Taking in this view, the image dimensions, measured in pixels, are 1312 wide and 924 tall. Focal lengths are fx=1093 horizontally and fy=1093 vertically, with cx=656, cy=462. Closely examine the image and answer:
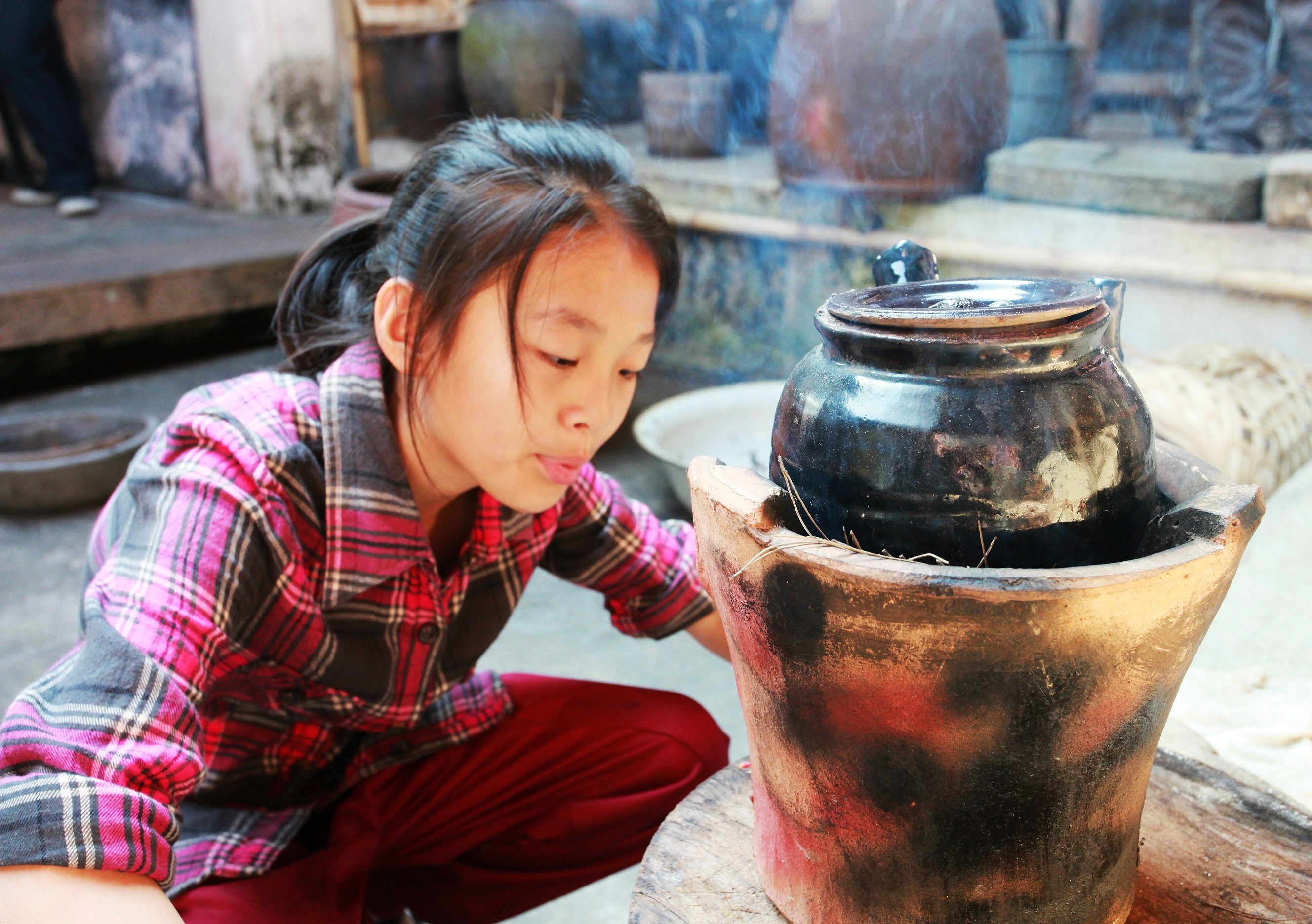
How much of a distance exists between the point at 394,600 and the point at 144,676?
419 mm

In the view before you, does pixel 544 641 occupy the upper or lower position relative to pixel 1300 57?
lower

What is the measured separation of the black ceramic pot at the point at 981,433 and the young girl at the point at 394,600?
43 cm

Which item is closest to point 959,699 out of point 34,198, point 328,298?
point 328,298

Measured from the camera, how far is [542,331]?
120 cm

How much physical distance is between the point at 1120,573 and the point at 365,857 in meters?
1.04

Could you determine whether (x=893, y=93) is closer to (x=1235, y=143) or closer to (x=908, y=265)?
(x=1235, y=143)

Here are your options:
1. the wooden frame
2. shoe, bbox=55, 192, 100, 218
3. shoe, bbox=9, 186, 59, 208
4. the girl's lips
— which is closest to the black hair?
the girl's lips

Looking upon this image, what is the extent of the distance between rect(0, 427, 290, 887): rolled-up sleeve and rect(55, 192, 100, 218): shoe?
5.09 meters

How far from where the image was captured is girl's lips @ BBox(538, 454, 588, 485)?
1256 mm

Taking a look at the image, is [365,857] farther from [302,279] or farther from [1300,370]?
[1300,370]

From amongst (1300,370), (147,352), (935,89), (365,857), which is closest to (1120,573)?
(365,857)

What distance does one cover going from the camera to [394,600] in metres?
1.36

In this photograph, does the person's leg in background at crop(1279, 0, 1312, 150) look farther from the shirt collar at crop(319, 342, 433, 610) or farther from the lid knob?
the shirt collar at crop(319, 342, 433, 610)

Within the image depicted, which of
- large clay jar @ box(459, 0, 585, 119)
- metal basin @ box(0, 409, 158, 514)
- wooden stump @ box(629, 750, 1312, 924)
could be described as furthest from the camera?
large clay jar @ box(459, 0, 585, 119)
